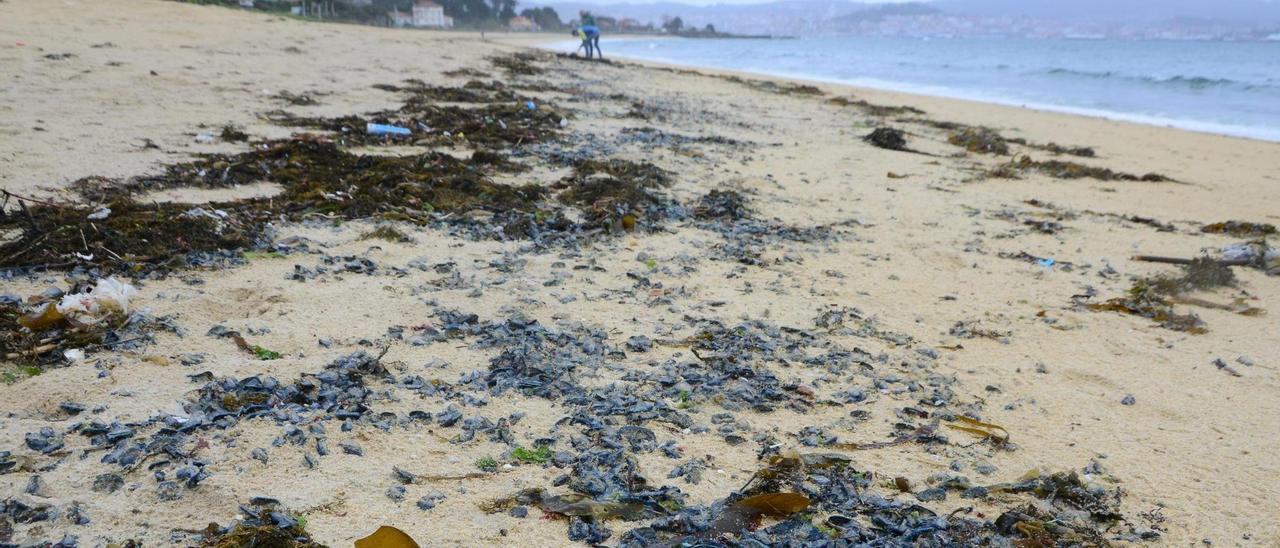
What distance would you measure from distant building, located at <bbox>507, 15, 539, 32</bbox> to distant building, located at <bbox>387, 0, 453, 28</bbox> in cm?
1310

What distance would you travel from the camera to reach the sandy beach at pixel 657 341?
2752 millimetres

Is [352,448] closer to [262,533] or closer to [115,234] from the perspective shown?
[262,533]

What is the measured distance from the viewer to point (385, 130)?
872 centimetres

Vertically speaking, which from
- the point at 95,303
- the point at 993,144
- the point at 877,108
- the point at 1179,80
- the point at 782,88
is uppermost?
the point at 1179,80

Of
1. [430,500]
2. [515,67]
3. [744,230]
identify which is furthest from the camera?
[515,67]

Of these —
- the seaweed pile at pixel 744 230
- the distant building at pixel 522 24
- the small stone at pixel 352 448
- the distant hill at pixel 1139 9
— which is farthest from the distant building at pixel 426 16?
the distant hill at pixel 1139 9

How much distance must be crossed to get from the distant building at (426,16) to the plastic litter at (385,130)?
58298 millimetres

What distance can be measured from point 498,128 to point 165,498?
7.50m

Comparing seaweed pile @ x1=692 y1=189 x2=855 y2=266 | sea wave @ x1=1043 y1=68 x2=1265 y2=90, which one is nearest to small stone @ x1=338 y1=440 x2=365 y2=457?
seaweed pile @ x1=692 y1=189 x2=855 y2=266

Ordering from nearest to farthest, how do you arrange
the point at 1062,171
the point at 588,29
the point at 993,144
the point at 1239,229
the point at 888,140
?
1. the point at 1239,229
2. the point at 1062,171
3. the point at 888,140
4. the point at 993,144
5. the point at 588,29

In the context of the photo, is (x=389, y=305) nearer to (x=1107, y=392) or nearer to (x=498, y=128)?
(x=1107, y=392)

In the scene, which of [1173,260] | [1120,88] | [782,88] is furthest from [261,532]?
[1120,88]

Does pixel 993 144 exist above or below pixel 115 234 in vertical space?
above

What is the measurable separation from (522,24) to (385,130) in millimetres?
86564
